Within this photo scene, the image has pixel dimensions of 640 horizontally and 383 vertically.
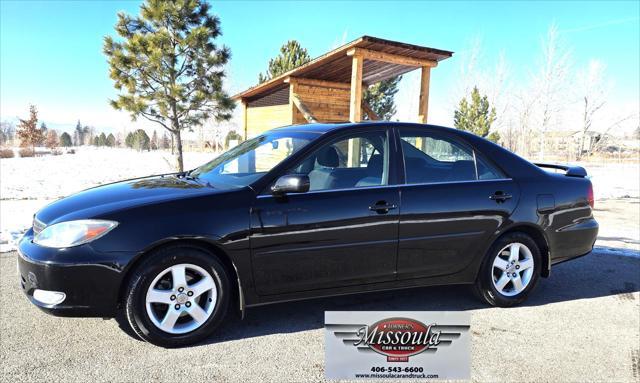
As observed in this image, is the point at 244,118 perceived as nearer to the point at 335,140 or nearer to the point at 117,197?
the point at 335,140

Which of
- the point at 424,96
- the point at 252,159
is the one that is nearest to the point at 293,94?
the point at 424,96

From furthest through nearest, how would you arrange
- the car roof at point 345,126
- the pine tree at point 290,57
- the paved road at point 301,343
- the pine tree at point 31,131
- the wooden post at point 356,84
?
the pine tree at point 31,131 → the pine tree at point 290,57 → the wooden post at point 356,84 → the car roof at point 345,126 → the paved road at point 301,343

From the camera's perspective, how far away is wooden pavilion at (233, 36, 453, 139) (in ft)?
33.8

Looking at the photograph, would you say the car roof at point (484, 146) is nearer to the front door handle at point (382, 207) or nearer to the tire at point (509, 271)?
the tire at point (509, 271)

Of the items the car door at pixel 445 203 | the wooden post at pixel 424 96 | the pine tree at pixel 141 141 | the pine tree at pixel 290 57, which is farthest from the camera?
the pine tree at pixel 141 141

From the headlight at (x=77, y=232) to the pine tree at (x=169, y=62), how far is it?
991 cm

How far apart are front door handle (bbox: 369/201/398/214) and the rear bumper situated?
5.79 ft

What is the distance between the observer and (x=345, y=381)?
2.47 metres

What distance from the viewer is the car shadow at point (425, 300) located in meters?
3.21

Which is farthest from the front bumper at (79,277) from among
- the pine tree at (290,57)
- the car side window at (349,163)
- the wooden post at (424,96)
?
the pine tree at (290,57)

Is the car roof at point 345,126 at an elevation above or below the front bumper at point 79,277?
above

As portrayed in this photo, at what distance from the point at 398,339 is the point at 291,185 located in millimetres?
1232

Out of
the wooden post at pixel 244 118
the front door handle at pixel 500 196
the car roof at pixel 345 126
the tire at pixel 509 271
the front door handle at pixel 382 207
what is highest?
the wooden post at pixel 244 118

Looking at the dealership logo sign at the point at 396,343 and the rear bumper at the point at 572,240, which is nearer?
the dealership logo sign at the point at 396,343
